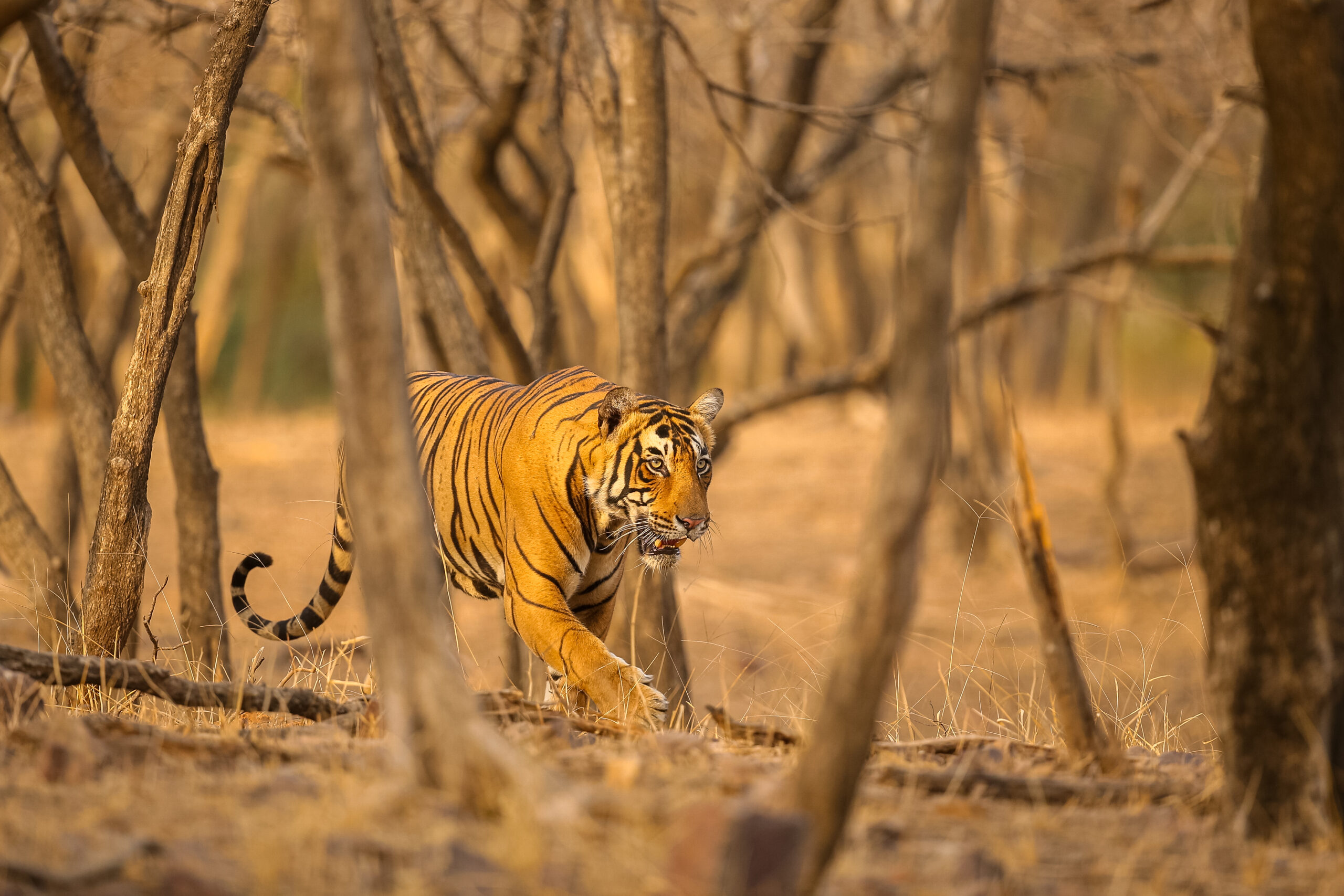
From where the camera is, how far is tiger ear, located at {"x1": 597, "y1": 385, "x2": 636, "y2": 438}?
3.97m

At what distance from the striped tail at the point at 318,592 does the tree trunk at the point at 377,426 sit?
2523mm

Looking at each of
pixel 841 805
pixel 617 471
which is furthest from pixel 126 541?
pixel 841 805

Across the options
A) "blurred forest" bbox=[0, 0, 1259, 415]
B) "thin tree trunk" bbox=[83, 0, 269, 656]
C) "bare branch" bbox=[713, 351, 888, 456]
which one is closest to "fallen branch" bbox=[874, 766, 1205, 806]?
"blurred forest" bbox=[0, 0, 1259, 415]

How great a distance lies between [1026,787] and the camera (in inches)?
107

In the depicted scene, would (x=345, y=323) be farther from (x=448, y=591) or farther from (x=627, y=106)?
(x=627, y=106)

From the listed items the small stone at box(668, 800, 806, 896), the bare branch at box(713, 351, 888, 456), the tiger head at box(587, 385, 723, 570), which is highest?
the bare branch at box(713, 351, 888, 456)

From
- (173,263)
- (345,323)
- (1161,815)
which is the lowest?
(1161,815)

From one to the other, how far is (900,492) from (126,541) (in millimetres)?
2814

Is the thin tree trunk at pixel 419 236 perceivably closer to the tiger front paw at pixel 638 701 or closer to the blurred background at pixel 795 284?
the blurred background at pixel 795 284

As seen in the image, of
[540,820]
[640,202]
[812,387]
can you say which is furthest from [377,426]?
[812,387]

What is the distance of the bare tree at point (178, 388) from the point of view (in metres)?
4.65

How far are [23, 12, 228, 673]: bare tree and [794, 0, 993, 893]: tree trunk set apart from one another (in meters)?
3.04

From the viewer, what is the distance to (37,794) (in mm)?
2424

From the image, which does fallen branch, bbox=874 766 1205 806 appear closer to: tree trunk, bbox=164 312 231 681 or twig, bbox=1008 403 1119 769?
twig, bbox=1008 403 1119 769
